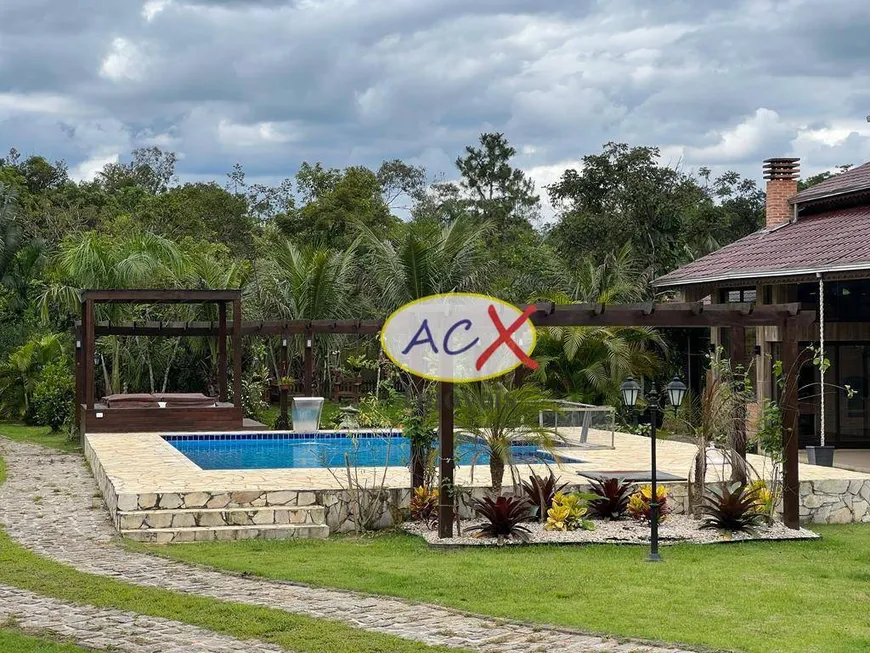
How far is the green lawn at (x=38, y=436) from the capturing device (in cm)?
2119

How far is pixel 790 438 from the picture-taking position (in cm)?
1258

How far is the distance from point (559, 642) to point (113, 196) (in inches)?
1566

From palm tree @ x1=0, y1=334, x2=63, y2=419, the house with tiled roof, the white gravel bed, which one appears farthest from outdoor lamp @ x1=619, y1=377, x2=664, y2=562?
Answer: palm tree @ x1=0, y1=334, x2=63, y2=419

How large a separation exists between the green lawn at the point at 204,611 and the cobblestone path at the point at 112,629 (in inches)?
5.0

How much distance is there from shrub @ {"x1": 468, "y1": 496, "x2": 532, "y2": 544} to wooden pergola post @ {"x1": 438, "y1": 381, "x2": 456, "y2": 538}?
34 centimetres

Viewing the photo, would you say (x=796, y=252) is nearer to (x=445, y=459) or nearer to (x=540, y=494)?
(x=540, y=494)

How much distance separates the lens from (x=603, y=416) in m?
17.9

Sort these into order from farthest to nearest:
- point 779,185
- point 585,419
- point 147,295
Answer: point 779,185 < point 147,295 < point 585,419

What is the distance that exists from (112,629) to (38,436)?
16519mm

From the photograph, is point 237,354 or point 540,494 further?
point 237,354

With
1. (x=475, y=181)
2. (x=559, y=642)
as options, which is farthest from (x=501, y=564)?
(x=475, y=181)

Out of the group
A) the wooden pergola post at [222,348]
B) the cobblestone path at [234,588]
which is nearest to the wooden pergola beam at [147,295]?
the wooden pergola post at [222,348]

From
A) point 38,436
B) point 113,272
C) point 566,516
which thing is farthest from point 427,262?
point 566,516

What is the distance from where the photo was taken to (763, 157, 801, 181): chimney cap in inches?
1000
